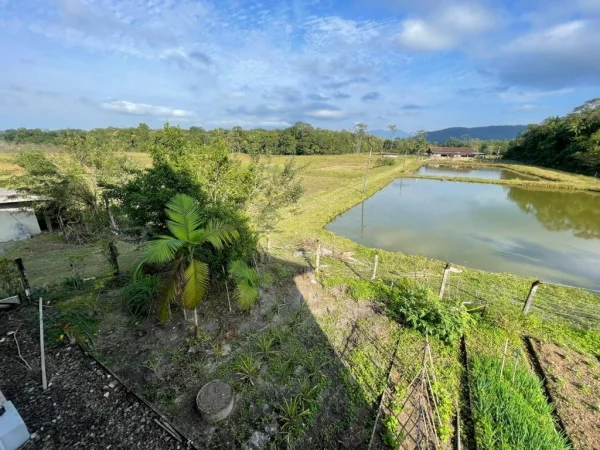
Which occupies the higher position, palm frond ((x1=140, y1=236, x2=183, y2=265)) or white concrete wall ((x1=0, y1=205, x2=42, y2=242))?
palm frond ((x1=140, y1=236, x2=183, y2=265))

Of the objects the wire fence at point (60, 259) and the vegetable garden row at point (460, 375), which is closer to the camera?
the vegetable garden row at point (460, 375)

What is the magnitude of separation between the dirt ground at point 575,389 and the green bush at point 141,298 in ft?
23.0

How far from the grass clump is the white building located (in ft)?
53.9

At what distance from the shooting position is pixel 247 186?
7559mm

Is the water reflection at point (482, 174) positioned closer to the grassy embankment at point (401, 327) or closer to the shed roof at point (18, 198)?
the grassy embankment at point (401, 327)

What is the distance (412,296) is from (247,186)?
5.03 m

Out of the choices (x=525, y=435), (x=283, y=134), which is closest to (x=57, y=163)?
(x=525, y=435)

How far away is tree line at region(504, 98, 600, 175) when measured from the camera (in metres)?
33.9

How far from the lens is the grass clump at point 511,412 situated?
3.60 meters

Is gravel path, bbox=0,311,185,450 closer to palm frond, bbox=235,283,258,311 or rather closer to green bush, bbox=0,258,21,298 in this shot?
green bush, bbox=0,258,21,298

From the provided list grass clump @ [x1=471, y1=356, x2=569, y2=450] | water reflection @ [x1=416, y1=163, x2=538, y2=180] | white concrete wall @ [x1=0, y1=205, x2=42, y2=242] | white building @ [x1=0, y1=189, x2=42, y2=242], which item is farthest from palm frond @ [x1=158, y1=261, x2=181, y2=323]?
water reflection @ [x1=416, y1=163, x2=538, y2=180]

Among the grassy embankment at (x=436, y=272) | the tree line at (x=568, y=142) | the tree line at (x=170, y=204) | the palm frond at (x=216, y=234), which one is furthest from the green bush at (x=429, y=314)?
the tree line at (x=568, y=142)

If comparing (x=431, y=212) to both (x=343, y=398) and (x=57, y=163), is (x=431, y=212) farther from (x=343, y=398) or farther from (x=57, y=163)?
(x=57, y=163)

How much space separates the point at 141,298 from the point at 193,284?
2.28 metres
